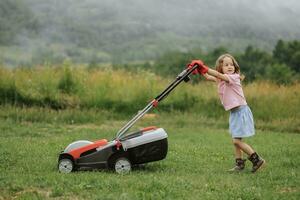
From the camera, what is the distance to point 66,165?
27.4 feet

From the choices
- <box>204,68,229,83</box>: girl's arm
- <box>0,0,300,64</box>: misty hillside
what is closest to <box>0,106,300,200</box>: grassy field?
<box>204,68,229,83</box>: girl's arm

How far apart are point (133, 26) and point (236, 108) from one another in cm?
6663

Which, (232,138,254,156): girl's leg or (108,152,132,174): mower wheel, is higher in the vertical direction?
(232,138,254,156): girl's leg

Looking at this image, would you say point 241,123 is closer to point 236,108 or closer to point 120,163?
point 236,108

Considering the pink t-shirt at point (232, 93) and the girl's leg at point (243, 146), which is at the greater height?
the pink t-shirt at point (232, 93)

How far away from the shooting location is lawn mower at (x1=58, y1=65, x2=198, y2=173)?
27.5ft

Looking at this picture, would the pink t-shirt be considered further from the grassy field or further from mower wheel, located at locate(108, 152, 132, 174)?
mower wheel, located at locate(108, 152, 132, 174)

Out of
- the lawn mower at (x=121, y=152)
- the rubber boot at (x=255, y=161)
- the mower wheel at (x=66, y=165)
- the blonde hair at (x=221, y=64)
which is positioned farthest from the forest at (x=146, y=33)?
the mower wheel at (x=66, y=165)

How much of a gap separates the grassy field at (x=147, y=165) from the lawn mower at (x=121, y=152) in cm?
19

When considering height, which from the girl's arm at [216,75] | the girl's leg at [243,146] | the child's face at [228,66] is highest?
the child's face at [228,66]

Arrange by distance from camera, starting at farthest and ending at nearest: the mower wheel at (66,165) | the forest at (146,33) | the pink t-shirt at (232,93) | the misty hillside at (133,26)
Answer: the misty hillside at (133,26) < the forest at (146,33) < the pink t-shirt at (232,93) < the mower wheel at (66,165)

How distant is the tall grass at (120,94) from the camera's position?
54.2 ft

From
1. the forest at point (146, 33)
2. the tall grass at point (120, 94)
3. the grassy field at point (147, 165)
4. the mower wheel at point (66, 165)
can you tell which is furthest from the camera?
the forest at point (146, 33)

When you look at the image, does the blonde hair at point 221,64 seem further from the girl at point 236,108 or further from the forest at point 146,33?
the forest at point 146,33
